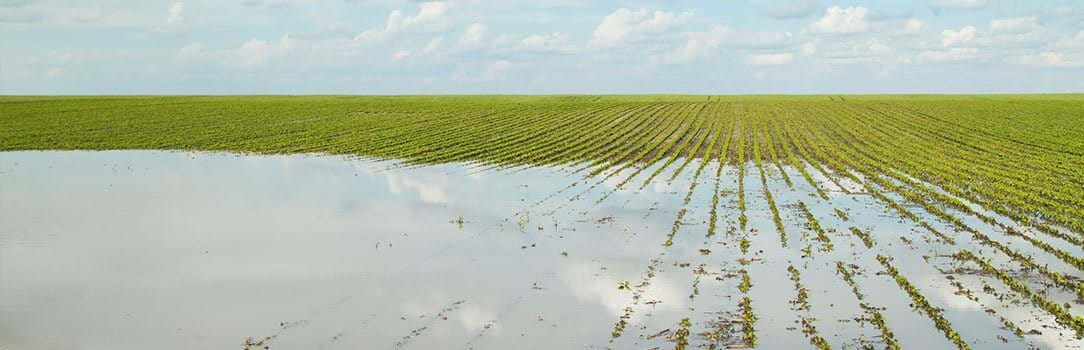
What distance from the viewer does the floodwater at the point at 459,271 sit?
416 inches

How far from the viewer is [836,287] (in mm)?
12469

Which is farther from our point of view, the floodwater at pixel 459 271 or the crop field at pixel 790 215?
the crop field at pixel 790 215

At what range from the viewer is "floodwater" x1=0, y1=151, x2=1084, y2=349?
1056cm

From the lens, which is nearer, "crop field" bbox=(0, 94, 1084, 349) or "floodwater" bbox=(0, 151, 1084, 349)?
"floodwater" bbox=(0, 151, 1084, 349)

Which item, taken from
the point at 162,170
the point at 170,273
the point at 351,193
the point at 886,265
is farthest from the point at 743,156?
the point at 170,273

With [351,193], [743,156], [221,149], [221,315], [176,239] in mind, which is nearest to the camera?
[221,315]

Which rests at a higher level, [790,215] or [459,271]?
[459,271]

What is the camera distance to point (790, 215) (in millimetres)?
18734

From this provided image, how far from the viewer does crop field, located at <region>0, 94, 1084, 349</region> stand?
1080cm

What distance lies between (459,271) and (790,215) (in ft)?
28.2

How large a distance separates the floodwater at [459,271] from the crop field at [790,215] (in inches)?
3.2

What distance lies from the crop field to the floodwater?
0.08 meters

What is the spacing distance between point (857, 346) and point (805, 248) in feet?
17.9

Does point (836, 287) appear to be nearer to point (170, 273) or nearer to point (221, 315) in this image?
point (221, 315)
